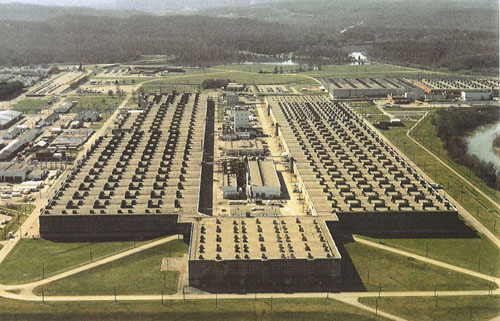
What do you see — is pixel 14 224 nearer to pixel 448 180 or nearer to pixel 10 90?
pixel 448 180

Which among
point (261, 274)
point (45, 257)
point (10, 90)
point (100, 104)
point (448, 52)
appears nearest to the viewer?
point (261, 274)

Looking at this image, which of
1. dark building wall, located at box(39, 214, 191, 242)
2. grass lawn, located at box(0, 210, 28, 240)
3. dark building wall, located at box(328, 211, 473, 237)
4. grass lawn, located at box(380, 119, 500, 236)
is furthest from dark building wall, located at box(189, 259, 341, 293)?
grass lawn, located at box(380, 119, 500, 236)

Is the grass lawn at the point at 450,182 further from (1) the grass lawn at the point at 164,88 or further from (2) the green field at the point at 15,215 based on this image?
(1) the grass lawn at the point at 164,88

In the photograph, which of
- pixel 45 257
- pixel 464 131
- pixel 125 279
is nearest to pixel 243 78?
pixel 464 131

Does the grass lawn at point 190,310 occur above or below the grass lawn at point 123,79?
below

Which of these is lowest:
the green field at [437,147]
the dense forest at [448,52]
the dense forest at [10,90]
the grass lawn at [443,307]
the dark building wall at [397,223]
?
the grass lawn at [443,307]

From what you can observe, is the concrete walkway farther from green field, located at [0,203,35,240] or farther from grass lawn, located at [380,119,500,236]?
grass lawn, located at [380,119,500,236]

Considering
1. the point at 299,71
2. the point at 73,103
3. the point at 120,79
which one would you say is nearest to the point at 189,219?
the point at 73,103

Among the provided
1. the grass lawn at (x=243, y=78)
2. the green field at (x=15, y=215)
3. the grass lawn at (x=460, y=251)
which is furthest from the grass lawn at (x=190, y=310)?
the grass lawn at (x=243, y=78)
